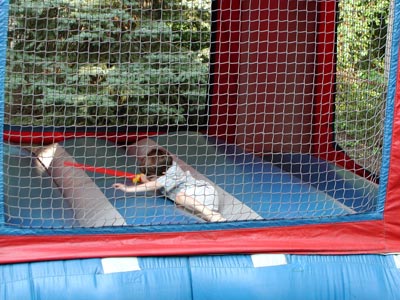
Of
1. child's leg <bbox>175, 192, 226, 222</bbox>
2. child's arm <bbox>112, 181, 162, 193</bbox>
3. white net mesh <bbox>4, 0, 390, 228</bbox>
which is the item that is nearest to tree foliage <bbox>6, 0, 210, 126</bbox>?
white net mesh <bbox>4, 0, 390, 228</bbox>

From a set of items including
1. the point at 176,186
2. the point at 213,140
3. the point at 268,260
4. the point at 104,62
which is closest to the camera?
Result: the point at 268,260

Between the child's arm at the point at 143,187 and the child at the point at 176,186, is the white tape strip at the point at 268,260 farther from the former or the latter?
the child's arm at the point at 143,187

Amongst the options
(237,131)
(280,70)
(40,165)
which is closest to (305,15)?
(280,70)

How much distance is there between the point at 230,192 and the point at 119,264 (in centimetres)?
90

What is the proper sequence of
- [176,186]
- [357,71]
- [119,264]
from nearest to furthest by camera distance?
1. [119,264]
2. [176,186]
3. [357,71]

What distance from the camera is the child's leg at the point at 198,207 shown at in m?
2.89

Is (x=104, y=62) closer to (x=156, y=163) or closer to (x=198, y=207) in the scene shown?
(x=156, y=163)

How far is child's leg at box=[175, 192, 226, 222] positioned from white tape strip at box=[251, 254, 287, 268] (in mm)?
246

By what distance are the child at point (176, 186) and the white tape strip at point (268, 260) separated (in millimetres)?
233

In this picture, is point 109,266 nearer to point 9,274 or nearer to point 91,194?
point 9,274

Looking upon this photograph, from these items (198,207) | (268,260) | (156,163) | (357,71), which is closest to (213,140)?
(357,71)

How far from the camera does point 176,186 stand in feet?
10.2

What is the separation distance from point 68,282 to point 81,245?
144 mm

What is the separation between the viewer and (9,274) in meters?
2.45
